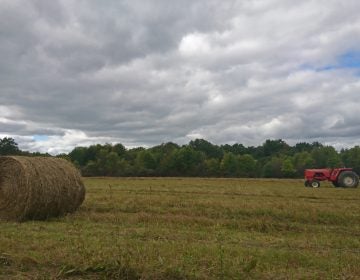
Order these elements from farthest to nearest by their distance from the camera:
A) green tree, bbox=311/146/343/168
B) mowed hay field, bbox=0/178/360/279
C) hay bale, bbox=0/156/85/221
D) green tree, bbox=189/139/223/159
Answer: green tree, bbox=189/139/223/159 < green tree, bbox=311/146/343/168 < hay bale, bbox=0/156/85/221 < mowed hay field, bbox=0/178/360/279

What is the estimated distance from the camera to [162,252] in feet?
25.3

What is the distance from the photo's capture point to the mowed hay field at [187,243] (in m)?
6.51

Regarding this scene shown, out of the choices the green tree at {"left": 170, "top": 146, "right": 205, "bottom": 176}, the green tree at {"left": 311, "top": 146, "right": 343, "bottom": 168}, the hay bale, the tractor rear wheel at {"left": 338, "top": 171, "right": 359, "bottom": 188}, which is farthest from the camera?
the green tree at {"left": 311, "top": 146, "right": 343, "bottom": 168}

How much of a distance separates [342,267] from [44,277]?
14.3 ft

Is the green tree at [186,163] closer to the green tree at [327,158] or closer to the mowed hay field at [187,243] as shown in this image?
the green tree at [327,158]

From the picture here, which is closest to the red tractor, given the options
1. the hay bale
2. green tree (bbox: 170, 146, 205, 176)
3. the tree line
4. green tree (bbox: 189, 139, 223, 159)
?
the hay bale

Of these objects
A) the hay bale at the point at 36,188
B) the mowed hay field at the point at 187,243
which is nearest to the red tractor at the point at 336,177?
the mowed hay field at the point at 187,243

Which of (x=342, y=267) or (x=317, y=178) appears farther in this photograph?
(x=317, y=178)

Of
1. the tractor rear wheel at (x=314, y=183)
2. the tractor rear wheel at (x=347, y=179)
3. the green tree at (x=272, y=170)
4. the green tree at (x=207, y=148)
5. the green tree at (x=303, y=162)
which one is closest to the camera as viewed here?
the tractor rear wheel at (x=347, y=179)

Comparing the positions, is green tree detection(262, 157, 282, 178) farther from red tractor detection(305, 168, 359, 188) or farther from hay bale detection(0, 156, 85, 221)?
hay bale detection(0, 156, 85, 221)

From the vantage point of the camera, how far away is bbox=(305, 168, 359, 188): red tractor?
98.9 ft

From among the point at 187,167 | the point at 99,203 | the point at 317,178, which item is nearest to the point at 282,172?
the point at 187,167

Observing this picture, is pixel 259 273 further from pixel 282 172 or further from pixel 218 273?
pixel 282 172

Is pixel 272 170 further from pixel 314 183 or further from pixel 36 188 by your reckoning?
pixel 36 188
